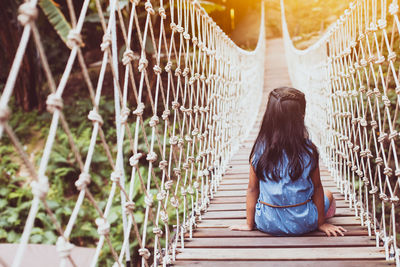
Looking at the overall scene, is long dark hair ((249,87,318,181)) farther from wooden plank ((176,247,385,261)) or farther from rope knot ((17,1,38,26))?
rope knot ((17,1,38,26))

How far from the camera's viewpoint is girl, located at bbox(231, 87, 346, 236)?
53.0 inches

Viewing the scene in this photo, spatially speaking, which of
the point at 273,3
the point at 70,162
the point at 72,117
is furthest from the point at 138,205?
the point at 273,3

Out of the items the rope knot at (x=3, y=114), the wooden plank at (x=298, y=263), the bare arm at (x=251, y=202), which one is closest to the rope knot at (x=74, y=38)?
the rope knot at (x=3, y=114)

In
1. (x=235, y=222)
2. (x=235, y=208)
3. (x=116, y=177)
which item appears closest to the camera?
(x=116, y=177)

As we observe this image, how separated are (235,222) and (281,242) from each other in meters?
0.25

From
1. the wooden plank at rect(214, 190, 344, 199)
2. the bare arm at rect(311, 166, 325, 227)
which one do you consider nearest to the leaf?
the wooden plank at rect(214, 190, 344, 199)

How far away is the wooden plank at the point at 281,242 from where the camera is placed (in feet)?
4.10

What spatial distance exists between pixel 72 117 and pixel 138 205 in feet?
8.52

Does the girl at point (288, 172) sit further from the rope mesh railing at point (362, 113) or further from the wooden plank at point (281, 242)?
the rope mesh railing at point (362, 113)

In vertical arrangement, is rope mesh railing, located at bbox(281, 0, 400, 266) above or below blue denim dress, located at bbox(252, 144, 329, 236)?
above

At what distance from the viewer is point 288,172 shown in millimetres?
1363

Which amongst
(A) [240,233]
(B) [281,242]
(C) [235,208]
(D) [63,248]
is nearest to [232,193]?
(C) [235,208]

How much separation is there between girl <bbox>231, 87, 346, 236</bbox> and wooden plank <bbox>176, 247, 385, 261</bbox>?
0.47 ft

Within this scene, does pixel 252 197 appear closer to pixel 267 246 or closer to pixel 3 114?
pixel 267 246
